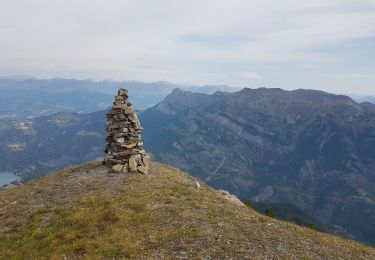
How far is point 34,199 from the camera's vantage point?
46000mm

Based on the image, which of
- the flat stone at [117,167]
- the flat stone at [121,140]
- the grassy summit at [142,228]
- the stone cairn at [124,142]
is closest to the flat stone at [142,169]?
the stone cairn at [124,142]

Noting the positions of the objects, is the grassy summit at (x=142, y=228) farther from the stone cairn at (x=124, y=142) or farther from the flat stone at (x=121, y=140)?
the flat stone at (x=121, y=140)

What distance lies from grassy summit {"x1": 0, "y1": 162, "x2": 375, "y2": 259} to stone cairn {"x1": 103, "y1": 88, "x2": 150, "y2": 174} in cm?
725

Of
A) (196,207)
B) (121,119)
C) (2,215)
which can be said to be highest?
(121,119)

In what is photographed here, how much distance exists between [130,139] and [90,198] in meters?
17.6

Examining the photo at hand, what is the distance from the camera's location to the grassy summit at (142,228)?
30172mm

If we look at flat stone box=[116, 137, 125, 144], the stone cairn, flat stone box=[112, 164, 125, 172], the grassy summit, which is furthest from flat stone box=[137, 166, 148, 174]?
the grassy summit

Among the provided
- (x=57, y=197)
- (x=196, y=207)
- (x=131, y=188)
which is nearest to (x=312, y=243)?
(x=196, y=207)

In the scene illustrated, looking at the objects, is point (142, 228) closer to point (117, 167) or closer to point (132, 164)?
point (117, 167)

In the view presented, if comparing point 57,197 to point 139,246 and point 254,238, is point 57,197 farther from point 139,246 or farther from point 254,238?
point 254,238

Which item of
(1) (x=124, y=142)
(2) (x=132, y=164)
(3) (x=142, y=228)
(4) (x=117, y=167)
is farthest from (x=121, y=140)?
(3) (x=142, y=228)

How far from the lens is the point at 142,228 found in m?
34.3

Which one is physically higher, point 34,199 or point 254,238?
point 254,238

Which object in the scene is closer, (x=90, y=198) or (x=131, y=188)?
(x=90, y=198)
